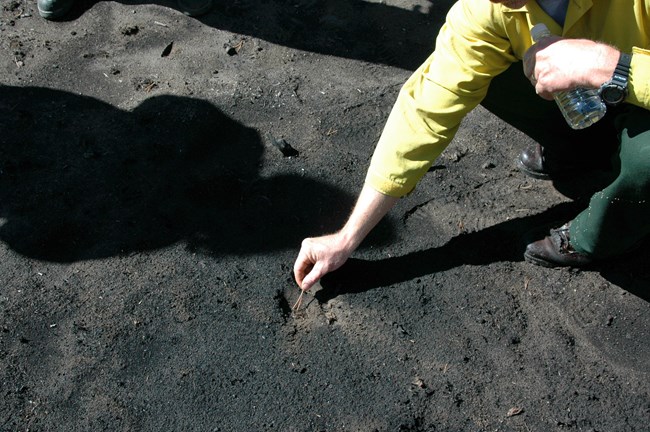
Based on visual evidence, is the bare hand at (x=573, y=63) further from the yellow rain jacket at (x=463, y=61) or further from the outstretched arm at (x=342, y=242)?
the outstretched arm at (x=342, y=242)

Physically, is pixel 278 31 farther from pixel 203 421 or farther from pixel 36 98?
pixel 203 421

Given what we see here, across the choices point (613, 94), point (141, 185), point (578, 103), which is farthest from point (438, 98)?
point (141, 185)

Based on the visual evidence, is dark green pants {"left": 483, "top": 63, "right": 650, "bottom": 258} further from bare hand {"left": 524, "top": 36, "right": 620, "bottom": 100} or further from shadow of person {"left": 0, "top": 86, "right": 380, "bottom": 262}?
shadow of person {"left": 0, "top": 86, "right": 380, "bottom": 262}

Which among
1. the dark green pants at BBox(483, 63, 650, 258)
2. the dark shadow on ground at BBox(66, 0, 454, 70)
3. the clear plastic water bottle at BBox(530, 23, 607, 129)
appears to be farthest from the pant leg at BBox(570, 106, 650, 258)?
the dark shadow on ground at BBox(66, 0, 454, 70)

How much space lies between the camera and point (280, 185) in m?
3.30

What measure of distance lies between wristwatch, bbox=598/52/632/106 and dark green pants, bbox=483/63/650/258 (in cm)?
30

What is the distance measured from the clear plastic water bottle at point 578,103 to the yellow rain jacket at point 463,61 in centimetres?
7

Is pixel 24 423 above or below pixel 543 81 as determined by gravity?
below

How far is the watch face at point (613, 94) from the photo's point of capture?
2248 millimetres

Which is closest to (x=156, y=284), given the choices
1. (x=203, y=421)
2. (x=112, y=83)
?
(x=203, y=421)

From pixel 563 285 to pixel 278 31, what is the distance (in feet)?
6.89

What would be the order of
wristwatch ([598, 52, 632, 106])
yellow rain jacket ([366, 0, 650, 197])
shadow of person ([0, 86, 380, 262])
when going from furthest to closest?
1. shadow of person ([0, 86, 380, 262])
2. yellow rain jacket ([366, 0, 650, 197])
3. wristwatch ([598, 52, 632, 106])

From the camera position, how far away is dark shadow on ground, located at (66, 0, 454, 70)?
4.04 m

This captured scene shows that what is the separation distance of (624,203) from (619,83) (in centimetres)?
55
